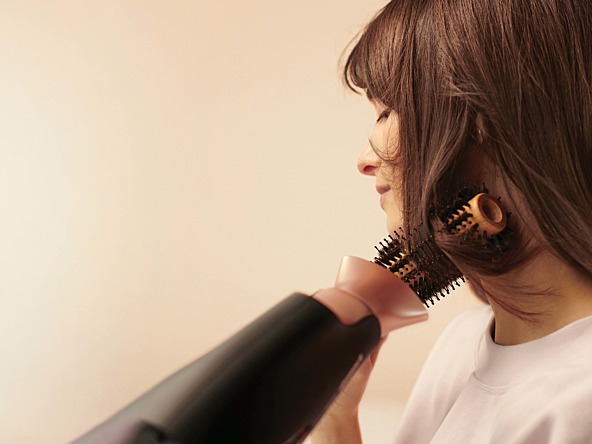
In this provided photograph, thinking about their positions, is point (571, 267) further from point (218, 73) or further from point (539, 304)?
point (218, 73)

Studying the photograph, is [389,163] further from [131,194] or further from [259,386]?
[131,194]

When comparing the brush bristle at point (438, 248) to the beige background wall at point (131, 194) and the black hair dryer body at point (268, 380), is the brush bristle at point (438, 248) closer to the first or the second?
the black hair dryer body at point (268, 380)

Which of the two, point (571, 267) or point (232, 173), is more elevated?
point (232, 173)

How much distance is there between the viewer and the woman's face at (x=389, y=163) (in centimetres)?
62

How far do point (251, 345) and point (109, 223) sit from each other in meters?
1.00

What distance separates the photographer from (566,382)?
509 mm

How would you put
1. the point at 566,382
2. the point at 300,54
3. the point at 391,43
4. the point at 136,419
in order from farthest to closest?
the point at 300,54 → the point at 391,43 → the point at 566,382 → the point at 136,419

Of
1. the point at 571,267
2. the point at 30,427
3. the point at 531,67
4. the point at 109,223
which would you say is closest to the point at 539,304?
the point at 571,267

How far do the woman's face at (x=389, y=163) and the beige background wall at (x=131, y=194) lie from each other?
0.64 m

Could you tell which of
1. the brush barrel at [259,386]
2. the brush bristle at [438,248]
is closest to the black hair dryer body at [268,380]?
the brush barrel at [259,386]

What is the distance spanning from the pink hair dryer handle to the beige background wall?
0.80m

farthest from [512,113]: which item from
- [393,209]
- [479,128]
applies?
[393,209]

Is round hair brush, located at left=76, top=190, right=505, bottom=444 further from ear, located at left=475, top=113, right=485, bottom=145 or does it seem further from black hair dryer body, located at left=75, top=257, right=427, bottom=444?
ear, located at left=475, top=113, right=485, bottom=145

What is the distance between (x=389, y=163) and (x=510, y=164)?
0.35 ft
